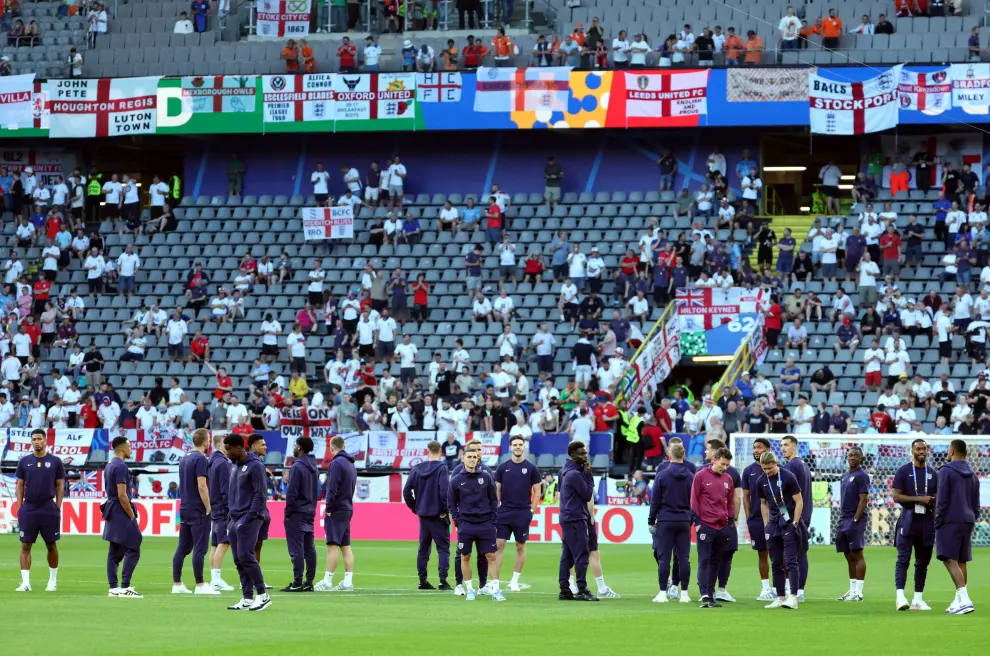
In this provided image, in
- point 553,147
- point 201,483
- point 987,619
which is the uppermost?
point 553,147

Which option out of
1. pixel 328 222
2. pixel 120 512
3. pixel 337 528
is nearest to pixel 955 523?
pixel 337 528

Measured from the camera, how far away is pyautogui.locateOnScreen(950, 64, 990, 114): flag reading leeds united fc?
3988cm

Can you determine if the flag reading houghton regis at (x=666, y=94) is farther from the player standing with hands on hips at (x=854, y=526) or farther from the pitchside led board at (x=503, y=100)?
the player standing with hands on hips at (x=854, y=526)

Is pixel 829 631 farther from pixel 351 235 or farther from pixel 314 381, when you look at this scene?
pixel 351 235

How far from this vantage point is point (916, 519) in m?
18.1

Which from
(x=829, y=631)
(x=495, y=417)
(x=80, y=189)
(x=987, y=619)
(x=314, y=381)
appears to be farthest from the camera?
(x=80, y=189)

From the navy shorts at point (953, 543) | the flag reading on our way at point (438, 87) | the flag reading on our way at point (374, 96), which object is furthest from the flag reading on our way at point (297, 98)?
the navy shorts at point (953, 543)

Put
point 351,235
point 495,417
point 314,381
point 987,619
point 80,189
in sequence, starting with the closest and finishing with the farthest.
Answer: point 987,619 < point 495,417 < point 314,381 < point 351,235 < point 80,189

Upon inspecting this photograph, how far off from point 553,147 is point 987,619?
100 ft

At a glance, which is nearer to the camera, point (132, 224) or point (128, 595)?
point (128, 595)

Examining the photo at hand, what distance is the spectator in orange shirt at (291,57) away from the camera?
4522 cm

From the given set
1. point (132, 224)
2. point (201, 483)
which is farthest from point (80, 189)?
point (201, 483)

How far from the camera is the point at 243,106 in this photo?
149 feet

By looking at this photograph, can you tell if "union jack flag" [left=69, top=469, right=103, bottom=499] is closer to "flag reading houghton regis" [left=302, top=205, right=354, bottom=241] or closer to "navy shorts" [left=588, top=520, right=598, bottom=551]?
"flag reading houghton regis" [left=302, top=205, right=354, bottom=241]
